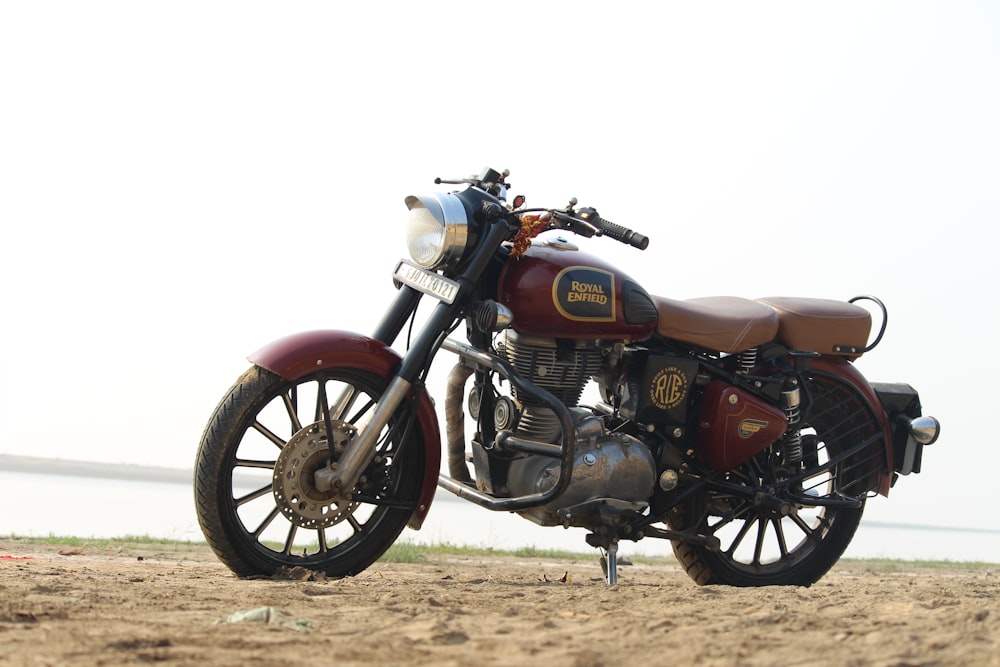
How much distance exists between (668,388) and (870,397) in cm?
146

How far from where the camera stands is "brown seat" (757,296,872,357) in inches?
256

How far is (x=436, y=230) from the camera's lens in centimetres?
559

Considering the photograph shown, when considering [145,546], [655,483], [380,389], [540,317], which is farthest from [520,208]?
[145,546]

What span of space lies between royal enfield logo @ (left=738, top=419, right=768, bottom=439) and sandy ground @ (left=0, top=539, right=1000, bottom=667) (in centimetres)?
91

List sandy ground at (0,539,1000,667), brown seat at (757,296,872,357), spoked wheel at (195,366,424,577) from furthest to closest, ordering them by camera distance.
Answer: brown seat at (757,296,872,357) < spoked wheel at (195,366,424,577) < sandy ground at (0,539,1000,667)

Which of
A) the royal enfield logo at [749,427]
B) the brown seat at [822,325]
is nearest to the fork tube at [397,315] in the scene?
the royal enfield logo at [749,427]

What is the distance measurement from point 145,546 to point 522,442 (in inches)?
133

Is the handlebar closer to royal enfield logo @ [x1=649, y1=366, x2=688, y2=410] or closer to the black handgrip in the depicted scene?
the black handgrip

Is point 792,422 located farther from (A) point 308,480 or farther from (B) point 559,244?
(A) point 308,480

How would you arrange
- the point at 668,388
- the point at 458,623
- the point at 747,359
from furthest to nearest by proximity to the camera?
the point at 747,359
the point at 668,388
the point at 458,623

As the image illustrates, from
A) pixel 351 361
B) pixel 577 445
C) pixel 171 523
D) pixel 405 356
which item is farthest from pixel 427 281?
pixel 171 523

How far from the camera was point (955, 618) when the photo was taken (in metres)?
4.03

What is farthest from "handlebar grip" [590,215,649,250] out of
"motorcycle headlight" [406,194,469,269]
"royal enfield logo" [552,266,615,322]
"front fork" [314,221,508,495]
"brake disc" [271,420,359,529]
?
"brake disc" [271,420,359,529]

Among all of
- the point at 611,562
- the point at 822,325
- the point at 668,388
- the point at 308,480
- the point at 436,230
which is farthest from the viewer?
the point at 822,325
